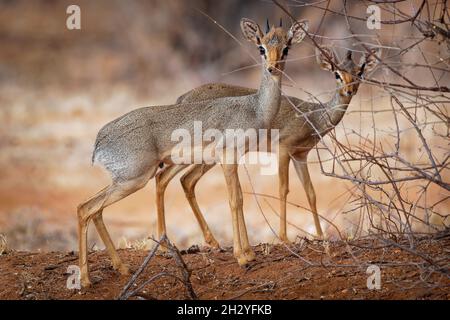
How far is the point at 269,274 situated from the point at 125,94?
550 inches

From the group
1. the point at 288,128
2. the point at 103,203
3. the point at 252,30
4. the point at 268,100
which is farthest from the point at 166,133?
the point at 288,128

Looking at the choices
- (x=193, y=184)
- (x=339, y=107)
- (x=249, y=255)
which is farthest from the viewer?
(x=339, y=107)

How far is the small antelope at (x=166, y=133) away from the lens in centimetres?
827

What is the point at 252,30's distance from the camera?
9328 mm

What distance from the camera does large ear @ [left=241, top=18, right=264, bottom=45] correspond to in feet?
30.0

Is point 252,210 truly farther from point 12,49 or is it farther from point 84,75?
point 12,49

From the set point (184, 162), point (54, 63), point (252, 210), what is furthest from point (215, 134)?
point (54, 63)

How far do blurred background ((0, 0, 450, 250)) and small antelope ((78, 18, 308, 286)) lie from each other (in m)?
3.97

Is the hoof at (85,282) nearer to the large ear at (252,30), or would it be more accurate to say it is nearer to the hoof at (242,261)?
the hoof at (242,261)

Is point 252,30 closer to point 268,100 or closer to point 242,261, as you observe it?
point 268,100

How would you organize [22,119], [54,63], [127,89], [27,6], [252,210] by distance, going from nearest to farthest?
[252,210], [22,119], [127,89], [54,63], [27,6]

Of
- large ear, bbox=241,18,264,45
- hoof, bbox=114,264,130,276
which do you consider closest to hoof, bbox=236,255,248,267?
hoof, bbox=114,264,130,276

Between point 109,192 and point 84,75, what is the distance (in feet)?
49.0

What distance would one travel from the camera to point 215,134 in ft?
29.4
